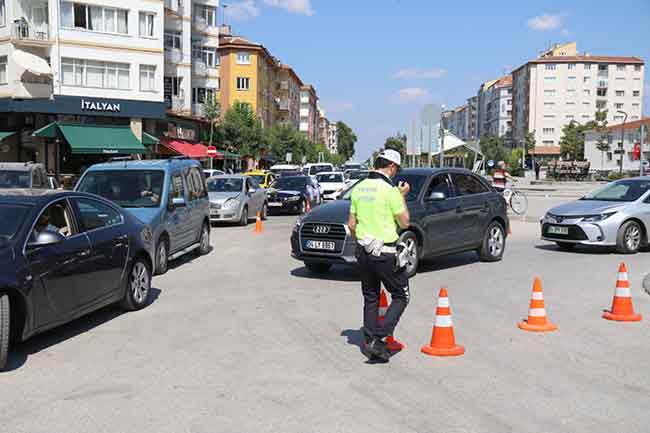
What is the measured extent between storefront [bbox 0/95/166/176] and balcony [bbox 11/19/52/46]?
324cm

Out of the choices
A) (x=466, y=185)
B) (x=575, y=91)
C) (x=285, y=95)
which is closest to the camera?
(x=466, y=185)

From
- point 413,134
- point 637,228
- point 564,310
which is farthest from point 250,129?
point 564,310

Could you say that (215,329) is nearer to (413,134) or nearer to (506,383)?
(506,383)

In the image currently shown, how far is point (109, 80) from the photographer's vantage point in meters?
39.2

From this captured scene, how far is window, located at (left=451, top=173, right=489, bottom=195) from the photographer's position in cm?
1248

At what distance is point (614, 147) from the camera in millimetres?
98562

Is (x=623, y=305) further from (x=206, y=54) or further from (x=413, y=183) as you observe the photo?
(x=206, y=54)

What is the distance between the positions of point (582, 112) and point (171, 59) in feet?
313

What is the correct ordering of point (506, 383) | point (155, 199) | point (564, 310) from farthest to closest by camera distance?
point (155, 199), point (564, 310), point (506, 383)

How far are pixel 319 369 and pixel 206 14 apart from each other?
51550mm

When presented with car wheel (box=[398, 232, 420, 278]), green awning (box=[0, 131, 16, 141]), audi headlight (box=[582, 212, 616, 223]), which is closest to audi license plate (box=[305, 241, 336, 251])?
car wheel (box=[398, 232, 420, 278])

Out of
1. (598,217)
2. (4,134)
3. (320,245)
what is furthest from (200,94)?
(320,245)

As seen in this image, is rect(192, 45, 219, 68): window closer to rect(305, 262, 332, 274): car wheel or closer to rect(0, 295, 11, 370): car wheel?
rect(305, 262, 332, 274): car wheel

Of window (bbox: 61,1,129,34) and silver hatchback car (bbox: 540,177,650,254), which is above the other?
window (bbox: 61,1,129,34)
